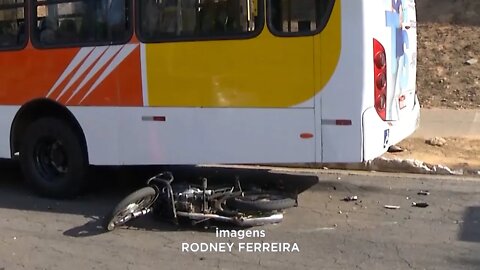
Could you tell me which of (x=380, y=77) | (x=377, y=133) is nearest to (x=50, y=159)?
(x=377, y=133)

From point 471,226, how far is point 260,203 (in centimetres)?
196

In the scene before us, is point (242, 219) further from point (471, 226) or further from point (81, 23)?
point (81, 23)

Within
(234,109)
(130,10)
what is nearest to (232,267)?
(234,109)

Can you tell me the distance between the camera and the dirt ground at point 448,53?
13.9 meters

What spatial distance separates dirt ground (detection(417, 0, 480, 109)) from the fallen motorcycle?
719 centimetres

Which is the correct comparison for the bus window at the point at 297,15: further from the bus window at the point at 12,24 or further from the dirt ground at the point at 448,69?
the dirt ground at the point at 448,69

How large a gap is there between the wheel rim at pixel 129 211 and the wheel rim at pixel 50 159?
5.00 feet

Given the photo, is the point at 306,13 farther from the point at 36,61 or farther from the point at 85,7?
the point at 36,61

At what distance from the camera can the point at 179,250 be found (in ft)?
21.3

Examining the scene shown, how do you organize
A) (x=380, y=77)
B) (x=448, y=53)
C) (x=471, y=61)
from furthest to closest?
(x=448, y=53) < (x=471, y=61) < (x=380, y=77)

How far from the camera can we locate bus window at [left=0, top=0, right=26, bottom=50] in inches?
329

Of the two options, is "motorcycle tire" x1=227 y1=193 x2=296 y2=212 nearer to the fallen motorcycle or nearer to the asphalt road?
the fallen motorcycle

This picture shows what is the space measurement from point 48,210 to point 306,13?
3.42m

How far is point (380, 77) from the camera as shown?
277 inches
